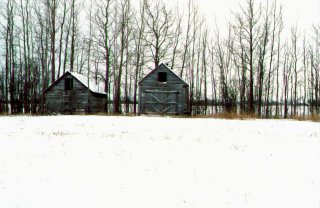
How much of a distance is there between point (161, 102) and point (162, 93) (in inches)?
38.2

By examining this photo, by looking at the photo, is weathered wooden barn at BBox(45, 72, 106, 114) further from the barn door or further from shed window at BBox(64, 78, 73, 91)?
the barn door

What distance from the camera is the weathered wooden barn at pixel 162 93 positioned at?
24.6 meters

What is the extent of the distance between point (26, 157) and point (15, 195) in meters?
2.37

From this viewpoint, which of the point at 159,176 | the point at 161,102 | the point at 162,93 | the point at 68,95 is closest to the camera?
the point at 159,176

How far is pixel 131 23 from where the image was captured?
1152 inches

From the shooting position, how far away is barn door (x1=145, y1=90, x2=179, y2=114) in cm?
2462

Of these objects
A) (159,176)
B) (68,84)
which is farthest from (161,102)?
(159,176)

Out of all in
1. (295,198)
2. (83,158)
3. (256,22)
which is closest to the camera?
(295,198)

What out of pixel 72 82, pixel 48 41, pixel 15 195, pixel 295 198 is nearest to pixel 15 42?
pixel 48 41

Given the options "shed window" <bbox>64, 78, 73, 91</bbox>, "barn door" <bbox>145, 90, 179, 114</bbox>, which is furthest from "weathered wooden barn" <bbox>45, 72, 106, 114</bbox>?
"barn door" <bbox>145, 90, 179, 114</bbox>

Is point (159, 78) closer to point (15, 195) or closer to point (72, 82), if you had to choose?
point (72, 82)

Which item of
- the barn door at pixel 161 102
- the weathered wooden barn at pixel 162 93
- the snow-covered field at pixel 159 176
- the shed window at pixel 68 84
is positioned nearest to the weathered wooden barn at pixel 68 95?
the shed window at pixel 68 84

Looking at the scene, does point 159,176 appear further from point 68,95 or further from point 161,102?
point 68,95

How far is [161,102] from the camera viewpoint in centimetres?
2461
